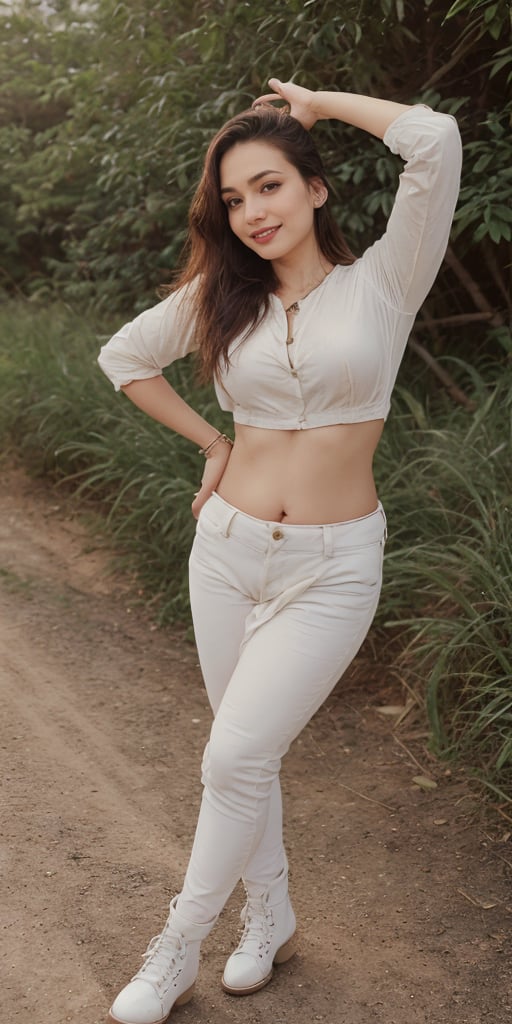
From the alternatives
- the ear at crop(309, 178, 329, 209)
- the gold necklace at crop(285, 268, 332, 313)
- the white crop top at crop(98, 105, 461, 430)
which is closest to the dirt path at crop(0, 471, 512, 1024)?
the white crop top at crop(98, 105, 461, 430)

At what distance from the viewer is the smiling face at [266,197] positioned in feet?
7.76

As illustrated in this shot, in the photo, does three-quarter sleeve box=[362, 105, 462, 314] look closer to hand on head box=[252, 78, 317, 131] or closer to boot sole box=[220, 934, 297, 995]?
hand on head box=[252, 78, 317, 131]

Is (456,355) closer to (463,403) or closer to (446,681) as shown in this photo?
(463,403)

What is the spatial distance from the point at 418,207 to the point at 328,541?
72 centimetres

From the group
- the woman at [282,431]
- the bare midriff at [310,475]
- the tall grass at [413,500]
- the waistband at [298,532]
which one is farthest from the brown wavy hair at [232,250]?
the tall grass at [413,500]

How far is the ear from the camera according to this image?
245 cm

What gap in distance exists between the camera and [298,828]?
349 centimetres

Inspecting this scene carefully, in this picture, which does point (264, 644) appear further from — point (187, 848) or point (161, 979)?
point (187, 848)

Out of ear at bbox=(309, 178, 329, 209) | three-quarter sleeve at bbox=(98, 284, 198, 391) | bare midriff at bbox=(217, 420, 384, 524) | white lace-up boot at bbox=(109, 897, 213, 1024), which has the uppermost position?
ear at bbox=(309, 178, 329, 209)

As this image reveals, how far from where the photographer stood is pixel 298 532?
7.57 ft

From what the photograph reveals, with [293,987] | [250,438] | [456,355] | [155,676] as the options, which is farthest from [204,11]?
[293,987]

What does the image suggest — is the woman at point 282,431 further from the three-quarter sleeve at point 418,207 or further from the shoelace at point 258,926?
the shoelace at point 258,926

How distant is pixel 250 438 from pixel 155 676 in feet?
7.58

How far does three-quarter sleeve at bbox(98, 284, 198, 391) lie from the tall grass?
54.5 inches
